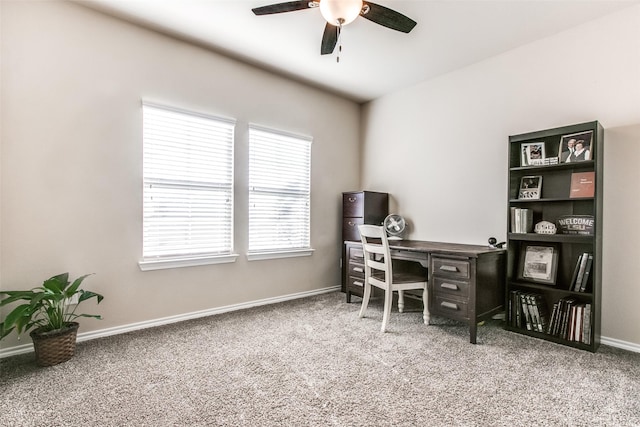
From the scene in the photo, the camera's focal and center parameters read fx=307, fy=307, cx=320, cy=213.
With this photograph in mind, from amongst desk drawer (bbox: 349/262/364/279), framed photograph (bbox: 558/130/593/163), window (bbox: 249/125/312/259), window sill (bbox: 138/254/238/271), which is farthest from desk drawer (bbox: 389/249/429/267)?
window sill (bbox: 138/254/238/271)

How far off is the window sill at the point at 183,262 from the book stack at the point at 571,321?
2.96 meters

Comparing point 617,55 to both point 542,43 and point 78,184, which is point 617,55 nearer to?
point 542,43

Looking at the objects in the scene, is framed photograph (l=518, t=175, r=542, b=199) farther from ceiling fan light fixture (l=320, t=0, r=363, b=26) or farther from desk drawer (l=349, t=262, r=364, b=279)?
ceiling fan light fixture (l=320, t=0, r=363, b=26)

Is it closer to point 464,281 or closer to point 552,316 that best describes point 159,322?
point 464,281

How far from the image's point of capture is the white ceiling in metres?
2.42

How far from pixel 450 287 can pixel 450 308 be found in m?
0.18

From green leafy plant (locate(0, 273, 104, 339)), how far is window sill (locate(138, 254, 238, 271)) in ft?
1.45

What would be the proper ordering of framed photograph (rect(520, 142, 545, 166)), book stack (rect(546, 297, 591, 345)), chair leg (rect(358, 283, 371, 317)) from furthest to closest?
chair leg (rect(358, 283, 371, 317)) < framed photograph (rect(520, 142, 545, 166)) < book stack (rect(546, 297, 591, 345))

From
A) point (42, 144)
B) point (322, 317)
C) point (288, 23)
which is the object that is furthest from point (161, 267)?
point (288, 23)

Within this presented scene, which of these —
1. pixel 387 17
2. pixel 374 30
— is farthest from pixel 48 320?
pixel 374 30

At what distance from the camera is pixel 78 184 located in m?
2.45

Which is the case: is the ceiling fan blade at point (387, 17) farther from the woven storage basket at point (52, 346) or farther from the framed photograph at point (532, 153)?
the woven storage basket at point (52, 346)

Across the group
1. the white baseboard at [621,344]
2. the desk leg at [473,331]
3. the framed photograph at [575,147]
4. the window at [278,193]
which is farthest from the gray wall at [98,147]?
the white baseboard at [621,344]

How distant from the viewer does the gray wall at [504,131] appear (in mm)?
2414
